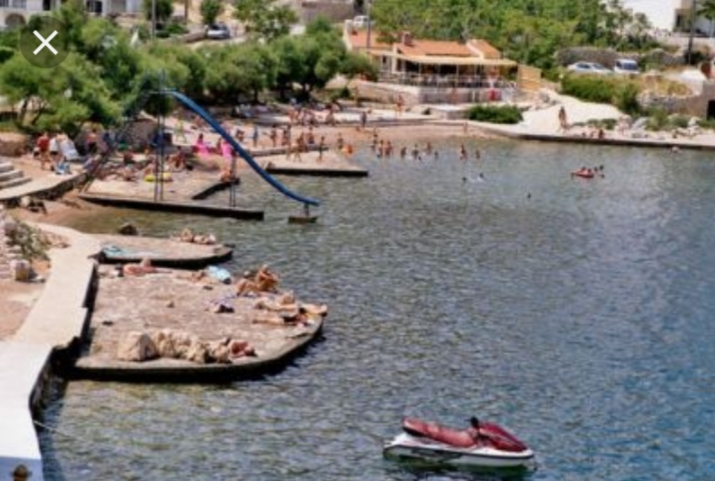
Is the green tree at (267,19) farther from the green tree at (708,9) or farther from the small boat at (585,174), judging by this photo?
the green tree at (708,9)

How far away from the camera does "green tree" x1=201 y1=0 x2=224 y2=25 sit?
12356cm

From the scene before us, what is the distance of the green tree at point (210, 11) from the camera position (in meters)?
124

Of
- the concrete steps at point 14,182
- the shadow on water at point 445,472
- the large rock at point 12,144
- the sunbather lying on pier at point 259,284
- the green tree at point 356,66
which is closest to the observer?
the shadow on water at point 445,472

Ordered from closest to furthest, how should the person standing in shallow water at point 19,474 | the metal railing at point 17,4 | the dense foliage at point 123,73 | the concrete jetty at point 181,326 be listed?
1. the person standing in shallow water at point 19,474
2. the concrete jetty at point 181,326
3. the dense foliage at point 123,73
4. the metal railing at point 17,4

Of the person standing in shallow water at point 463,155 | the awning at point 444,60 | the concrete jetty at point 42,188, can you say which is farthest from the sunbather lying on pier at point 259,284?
the awning at point 444,60

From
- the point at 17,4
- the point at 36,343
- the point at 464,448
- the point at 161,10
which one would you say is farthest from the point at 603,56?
the point at 464,448

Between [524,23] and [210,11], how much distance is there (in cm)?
2724

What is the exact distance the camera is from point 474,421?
1177 inches

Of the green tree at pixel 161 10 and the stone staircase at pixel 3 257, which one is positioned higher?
the green tree at pixel 161 10

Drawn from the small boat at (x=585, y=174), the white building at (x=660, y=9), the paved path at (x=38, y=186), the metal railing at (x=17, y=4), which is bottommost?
the small boat at (x=585, y=174)

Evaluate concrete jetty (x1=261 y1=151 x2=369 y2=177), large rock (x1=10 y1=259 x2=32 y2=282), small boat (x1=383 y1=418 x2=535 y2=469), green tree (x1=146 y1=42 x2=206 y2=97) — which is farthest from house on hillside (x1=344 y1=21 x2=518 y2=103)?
small boat (x1=383 y1=418 x2=535 y2=469)

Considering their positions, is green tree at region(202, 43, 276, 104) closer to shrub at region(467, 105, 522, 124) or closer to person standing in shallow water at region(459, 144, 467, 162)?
person standing in shallow water at region(459, 144, 467, 162)

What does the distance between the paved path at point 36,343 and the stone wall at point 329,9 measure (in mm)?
94519

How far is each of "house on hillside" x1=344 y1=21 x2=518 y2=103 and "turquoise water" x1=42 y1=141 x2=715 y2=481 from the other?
120ft
